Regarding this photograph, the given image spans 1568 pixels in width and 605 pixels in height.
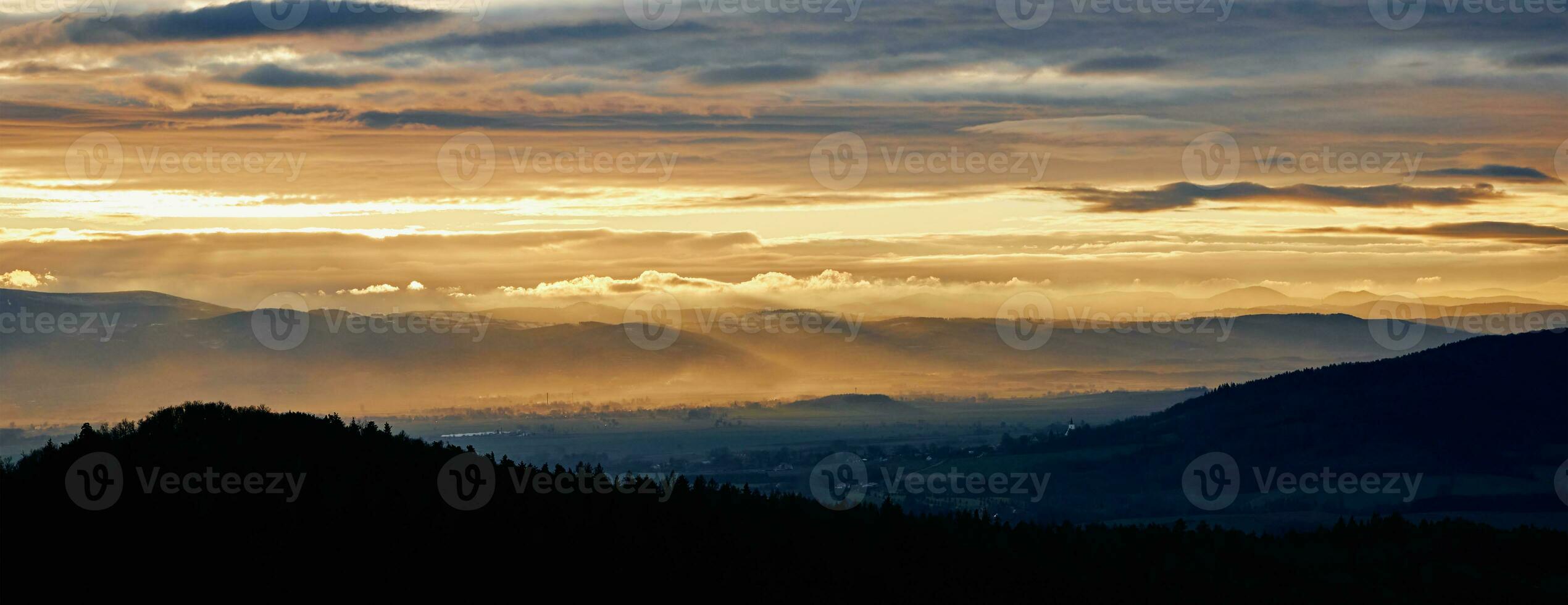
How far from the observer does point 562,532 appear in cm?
7469

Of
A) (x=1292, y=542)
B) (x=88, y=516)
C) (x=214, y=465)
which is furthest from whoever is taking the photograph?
(x=1292, y=542)

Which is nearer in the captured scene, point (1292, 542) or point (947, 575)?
point (947, 575)

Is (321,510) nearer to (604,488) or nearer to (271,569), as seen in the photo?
(271,569)

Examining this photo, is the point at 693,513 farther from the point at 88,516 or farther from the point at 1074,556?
the point at 88,516

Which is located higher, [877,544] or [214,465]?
[214,465]

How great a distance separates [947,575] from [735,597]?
14.4 metres

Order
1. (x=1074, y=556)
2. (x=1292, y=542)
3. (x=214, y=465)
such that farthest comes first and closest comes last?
(x=1292, y=542) → (x=1074, y=556) → (x=214, y=465)

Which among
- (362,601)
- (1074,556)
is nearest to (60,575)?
(362,601)

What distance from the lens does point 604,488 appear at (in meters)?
83.4

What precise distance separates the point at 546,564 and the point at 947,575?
23592 mm

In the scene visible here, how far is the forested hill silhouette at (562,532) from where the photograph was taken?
65625mm

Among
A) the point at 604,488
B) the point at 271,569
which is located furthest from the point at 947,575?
the point at 271,569

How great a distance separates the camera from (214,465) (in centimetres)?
7319

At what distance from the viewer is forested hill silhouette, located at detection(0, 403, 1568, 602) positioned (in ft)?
215
